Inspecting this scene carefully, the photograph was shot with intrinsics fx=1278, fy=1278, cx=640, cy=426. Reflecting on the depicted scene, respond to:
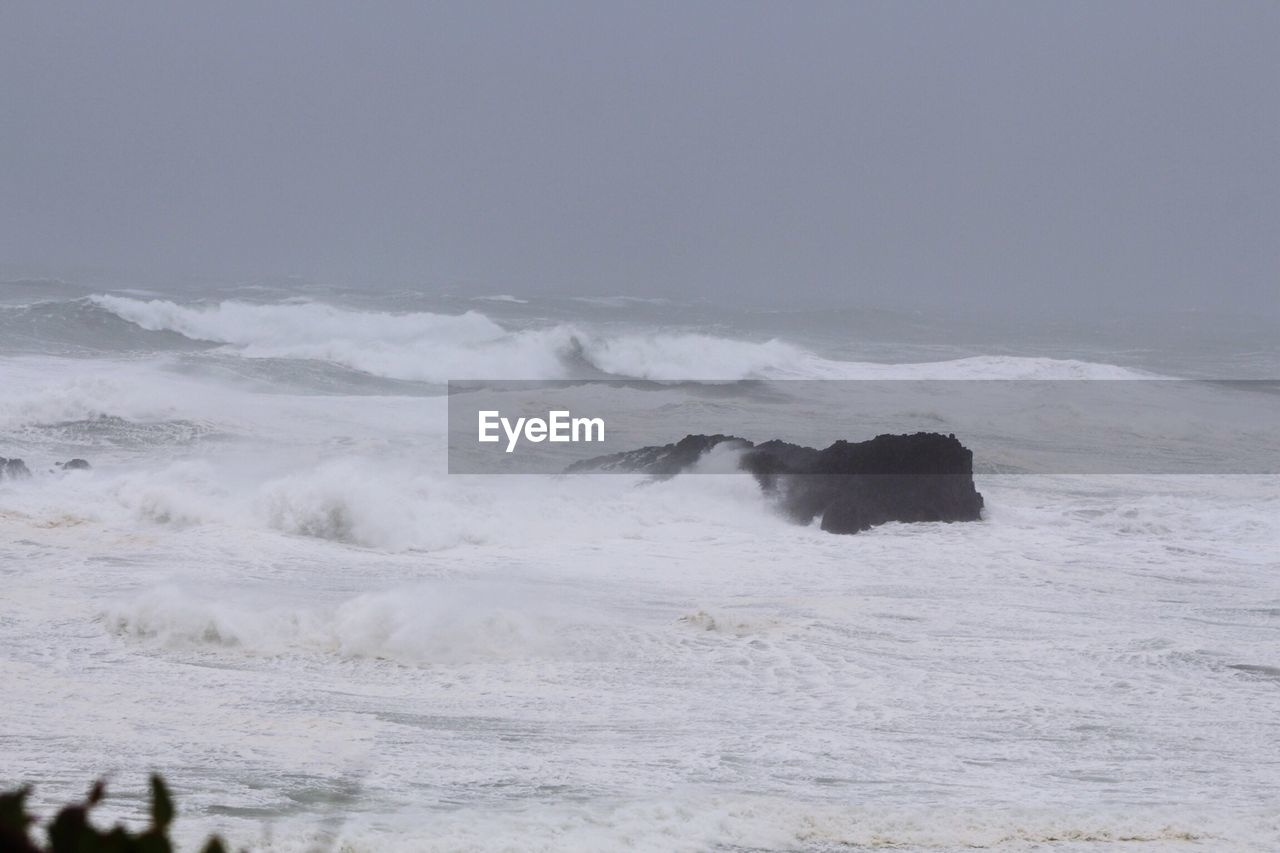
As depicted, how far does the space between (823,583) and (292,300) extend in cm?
4283

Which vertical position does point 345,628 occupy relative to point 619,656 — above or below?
above

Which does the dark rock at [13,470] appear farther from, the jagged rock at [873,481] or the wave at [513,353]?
the wave at [513,353]

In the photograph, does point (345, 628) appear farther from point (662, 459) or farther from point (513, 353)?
point (513, 353)

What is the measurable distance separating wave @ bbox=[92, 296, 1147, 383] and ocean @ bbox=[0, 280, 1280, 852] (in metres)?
14.7

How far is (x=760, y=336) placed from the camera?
4778 centimetres

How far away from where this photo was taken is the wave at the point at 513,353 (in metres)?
33.2

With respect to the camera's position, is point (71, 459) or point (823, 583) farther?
point (71, 459)

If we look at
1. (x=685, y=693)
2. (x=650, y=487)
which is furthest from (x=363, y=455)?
(x=685, y=693)

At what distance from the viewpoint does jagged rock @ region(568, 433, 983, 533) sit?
539 inches

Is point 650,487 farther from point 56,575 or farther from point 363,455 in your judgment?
point 56,575

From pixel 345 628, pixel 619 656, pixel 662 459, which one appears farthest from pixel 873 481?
pixel 345 628

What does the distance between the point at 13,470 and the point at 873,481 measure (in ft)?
31.1

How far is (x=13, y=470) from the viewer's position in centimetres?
1406

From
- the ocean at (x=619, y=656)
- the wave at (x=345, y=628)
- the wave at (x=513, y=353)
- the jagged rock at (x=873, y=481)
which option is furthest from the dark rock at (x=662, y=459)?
the wave at (x=513, y=353)
